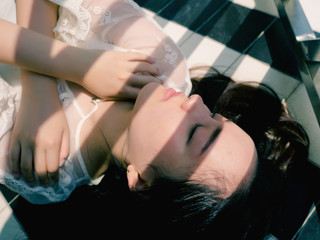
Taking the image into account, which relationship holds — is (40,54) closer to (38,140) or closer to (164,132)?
(38,140)

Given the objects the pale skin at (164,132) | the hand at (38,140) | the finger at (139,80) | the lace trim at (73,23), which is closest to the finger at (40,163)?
the hand at (38,140)

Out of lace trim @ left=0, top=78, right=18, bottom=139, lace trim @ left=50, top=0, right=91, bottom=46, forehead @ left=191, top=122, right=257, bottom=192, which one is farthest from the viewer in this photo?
lace trim @ left=50, top=0, right=91, bottom=46

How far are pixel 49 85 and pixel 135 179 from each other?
0.46m

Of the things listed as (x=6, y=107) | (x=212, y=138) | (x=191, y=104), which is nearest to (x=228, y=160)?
(x=212, y=138)

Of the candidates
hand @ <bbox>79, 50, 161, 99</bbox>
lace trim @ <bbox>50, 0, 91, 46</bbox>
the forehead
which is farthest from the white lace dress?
the forehead

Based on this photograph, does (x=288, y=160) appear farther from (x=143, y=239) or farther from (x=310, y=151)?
(x=143, y=239)

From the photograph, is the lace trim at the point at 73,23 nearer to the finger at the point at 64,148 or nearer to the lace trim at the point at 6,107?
the lace trim at the point at 6,107

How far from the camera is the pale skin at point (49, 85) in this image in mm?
847

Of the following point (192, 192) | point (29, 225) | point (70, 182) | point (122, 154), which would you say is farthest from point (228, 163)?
point (29, 225)

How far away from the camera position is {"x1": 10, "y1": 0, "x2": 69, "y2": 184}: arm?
0.84 meters

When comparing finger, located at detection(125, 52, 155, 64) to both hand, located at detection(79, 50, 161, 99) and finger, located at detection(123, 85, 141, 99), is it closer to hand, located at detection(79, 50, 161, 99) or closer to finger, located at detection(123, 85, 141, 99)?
hand, located at detection(79, 50, 161, 99)

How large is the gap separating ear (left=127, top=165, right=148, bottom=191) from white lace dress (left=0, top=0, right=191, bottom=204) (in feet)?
0.74

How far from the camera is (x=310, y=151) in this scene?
1.33m

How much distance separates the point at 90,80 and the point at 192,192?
1.69 ft
